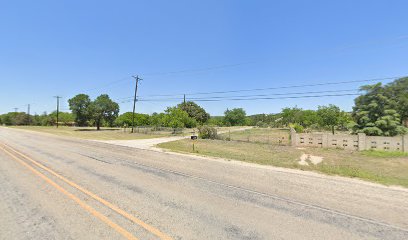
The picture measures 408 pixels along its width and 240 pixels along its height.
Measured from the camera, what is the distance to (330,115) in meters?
39.5

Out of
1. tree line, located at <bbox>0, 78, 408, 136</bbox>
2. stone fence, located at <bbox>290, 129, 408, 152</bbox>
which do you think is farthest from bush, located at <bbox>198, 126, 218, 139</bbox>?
tree line, located at <bbox>0, 78, 408, 136</bbox>

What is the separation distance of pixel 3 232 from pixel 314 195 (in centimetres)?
851

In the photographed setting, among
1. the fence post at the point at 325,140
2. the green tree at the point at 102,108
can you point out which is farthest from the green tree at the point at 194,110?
the fence post at the point at 325,140

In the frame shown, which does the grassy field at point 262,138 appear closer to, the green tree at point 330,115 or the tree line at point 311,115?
the tree line at point 311,115

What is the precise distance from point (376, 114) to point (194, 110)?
6469 centimetres

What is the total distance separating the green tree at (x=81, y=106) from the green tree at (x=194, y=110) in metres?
31.7

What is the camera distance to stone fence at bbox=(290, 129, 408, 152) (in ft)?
55.3

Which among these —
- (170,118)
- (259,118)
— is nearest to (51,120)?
(170,118)

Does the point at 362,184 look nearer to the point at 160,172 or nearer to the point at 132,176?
the point at 160,172

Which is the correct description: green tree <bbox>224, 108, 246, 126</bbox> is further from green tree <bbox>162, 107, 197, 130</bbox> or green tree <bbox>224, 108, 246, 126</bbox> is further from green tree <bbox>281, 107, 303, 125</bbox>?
green tree <bbox>162, 107, 197, 130</bbox>

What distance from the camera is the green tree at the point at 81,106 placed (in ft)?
208

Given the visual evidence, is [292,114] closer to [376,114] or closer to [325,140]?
[376,114]

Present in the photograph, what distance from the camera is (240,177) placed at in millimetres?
9383

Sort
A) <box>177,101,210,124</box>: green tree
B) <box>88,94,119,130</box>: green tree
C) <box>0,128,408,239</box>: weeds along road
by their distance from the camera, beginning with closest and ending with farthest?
<box>0,128,408,239</box>: weeds along road → <box>88,94,119,130</box>: green tree → <box>177,101,210,124</box>: green tree
